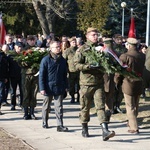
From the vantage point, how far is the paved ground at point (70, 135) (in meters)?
9.58

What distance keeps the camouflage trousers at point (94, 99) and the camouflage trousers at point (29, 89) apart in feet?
8.93

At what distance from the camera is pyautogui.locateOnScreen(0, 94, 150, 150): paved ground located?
9.58 meters

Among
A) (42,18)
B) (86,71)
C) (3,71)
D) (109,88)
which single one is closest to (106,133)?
(86,71)

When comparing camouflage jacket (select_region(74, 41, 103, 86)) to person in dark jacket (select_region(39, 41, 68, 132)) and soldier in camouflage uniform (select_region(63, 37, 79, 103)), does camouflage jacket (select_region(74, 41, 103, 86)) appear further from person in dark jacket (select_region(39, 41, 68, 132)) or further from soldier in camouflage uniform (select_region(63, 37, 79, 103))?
soldier in camouflage uniform (select_region(63, 37, 79, 103))

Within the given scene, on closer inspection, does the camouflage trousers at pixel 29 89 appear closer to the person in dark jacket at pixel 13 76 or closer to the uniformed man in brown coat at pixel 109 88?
the person in dark jacket at pixel 13 76

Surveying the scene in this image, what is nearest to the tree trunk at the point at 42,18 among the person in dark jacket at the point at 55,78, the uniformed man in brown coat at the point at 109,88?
the uniformed man in brown coat at the point at 109,88

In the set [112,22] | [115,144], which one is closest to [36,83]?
[115,144]

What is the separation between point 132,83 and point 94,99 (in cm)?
120

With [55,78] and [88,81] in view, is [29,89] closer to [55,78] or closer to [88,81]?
[55,78]

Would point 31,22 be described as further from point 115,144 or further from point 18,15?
point 115,144

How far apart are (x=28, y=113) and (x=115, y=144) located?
146 inches

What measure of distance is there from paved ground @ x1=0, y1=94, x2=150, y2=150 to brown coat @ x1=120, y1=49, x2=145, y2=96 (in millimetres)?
888

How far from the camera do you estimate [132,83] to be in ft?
36.1

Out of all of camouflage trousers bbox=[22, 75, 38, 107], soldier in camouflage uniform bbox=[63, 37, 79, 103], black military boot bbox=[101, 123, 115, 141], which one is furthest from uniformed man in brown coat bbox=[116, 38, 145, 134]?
soldier in camouflage uniform bbox=[63, 37, 79, 103]
